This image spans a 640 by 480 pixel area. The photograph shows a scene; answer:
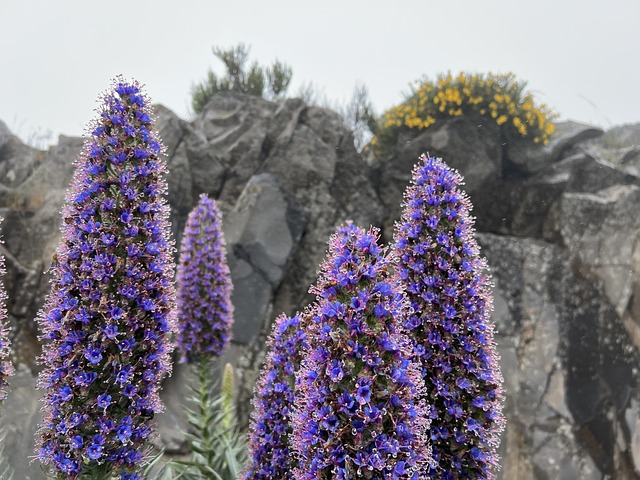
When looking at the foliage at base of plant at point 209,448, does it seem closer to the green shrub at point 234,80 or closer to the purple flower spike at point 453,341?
the purple flower spike at point 453,341

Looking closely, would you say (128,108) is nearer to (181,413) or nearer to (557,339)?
(181,413)

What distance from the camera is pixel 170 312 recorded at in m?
3.54

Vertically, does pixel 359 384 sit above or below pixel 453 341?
below

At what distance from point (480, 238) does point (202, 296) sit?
16.3 ft

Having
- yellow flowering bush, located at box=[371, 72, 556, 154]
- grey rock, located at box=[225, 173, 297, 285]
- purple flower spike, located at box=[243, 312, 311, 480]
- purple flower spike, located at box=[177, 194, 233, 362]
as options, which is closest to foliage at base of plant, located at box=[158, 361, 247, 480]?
purple flower spike, located at box=[177, 194, 233, 362]

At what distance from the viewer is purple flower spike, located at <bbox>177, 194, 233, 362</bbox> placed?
6.39 meters

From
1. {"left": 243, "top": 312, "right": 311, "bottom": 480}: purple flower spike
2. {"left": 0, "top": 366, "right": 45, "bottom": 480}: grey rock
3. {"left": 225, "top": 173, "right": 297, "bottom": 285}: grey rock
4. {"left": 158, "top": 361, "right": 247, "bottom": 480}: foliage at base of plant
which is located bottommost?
{"left": 0, "top": 366, "right": 45, "bottom": 480}: grey rock

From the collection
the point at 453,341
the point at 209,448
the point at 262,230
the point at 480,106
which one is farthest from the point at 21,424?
the point at 480,106

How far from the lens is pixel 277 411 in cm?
373

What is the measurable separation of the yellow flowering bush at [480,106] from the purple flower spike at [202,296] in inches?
232

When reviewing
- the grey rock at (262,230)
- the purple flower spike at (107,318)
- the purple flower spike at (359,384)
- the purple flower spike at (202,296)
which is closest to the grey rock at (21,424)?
the purple flower spike at (202,296)

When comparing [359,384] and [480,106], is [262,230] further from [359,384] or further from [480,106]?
[359,384]

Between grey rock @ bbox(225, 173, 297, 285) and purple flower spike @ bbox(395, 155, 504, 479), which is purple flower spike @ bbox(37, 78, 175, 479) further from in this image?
grey rock @ bbox(225, 173, 297, 285)

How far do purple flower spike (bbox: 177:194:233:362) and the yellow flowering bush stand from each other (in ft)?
19.4
